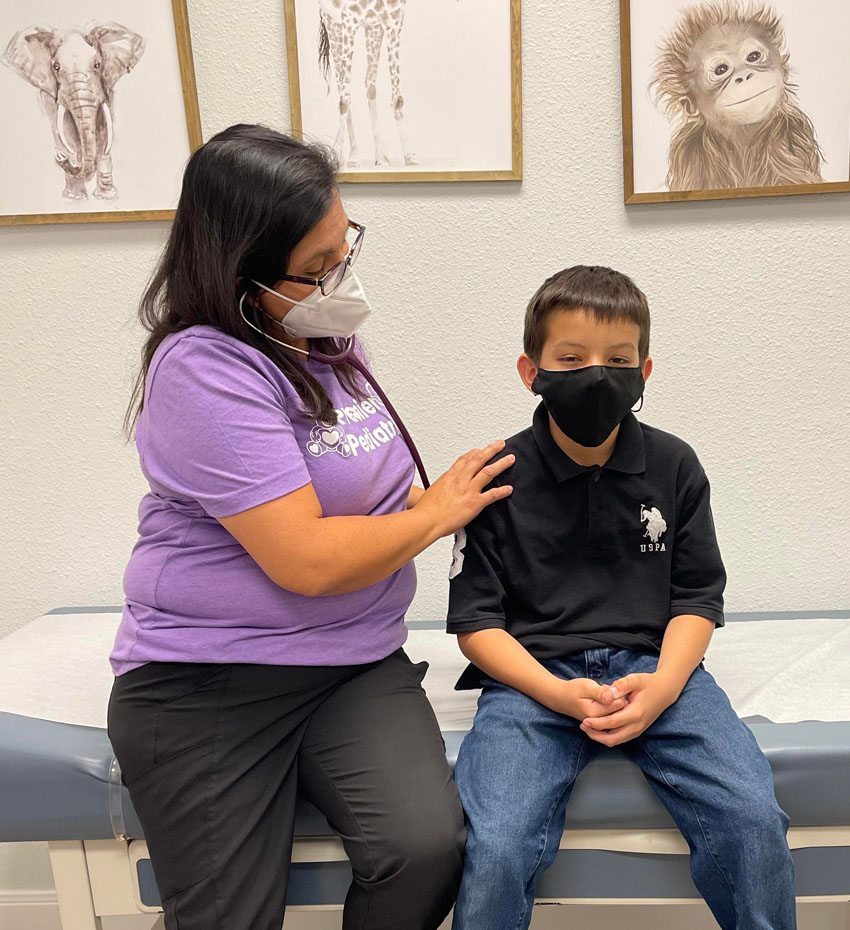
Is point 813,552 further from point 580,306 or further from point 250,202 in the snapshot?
point 250,202

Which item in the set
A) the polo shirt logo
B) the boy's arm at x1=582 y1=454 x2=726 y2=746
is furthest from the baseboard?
the boy's arm at x1=582 y1=454 x2=726 y2=746

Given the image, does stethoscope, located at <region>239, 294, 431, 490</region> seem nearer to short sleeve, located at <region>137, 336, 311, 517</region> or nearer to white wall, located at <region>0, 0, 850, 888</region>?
short sleeve, located at <region>137, 336, 311, 517</region>

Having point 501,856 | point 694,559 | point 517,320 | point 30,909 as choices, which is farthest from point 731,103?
point 30,909

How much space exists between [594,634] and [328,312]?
0.57 m

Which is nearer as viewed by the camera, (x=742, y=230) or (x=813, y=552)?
(x=742, y=230)

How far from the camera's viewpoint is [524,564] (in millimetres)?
1206

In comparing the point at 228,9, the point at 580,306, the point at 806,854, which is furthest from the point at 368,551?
the point at 228,9

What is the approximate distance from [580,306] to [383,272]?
2.01 feet

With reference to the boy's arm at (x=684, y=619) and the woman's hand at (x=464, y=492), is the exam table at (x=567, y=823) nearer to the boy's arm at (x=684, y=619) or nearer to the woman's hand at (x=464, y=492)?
the boy's arm at (x=684, y=619)

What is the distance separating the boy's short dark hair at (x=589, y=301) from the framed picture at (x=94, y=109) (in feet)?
2.70

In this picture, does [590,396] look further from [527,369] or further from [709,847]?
[709,847]

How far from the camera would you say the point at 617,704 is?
3.48 ft

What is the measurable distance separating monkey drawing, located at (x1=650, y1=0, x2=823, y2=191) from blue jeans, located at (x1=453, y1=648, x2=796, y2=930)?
0.97 m

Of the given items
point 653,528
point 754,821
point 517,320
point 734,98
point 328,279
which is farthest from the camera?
point 517,320
